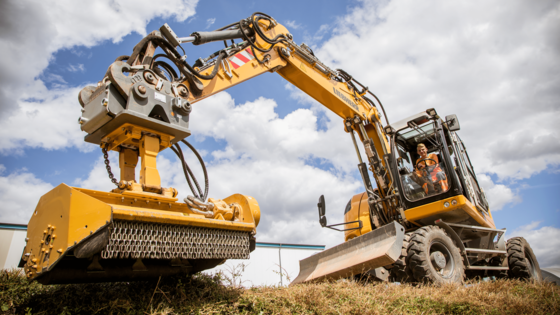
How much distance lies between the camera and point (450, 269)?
17.5 feet

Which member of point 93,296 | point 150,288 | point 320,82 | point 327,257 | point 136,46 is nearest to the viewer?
point 93,296

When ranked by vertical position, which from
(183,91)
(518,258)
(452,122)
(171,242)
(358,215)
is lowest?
(171,242)

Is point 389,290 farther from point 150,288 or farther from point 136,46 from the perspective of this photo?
point 136,46

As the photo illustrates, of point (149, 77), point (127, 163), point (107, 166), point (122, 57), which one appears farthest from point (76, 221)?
point (122, 57)

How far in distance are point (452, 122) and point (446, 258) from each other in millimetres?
2460

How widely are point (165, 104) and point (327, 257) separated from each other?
359 centimetres

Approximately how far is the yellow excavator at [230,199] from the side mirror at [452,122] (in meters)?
0.02

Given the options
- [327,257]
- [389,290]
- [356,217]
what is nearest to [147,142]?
[389,290]

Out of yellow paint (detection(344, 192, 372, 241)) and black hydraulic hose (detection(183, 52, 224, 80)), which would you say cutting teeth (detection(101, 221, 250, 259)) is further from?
yellow paint (detection(344, 192, 372, 241))

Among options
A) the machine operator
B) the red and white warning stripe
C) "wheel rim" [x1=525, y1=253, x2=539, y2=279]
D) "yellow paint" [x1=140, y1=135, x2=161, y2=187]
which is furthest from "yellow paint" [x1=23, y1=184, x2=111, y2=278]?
"wheel rim" [x1=525, y1=253, x2=539, y2=279]

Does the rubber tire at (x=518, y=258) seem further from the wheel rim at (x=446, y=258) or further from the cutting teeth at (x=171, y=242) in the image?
the cutting teeth at (x=171, y=242)

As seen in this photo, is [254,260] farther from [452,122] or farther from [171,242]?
[171,242]

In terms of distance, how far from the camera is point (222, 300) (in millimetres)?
3250

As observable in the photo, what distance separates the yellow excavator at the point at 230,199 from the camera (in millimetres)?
2605
